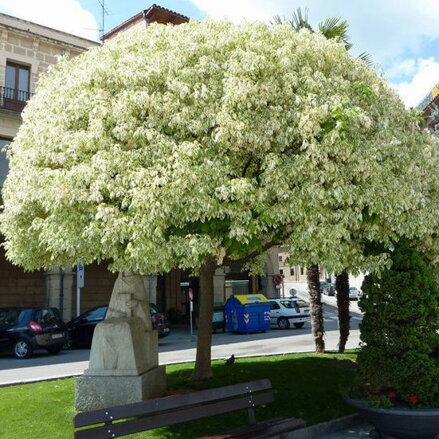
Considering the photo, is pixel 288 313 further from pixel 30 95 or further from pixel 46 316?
pixel 30 95

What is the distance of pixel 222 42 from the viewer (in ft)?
22.9

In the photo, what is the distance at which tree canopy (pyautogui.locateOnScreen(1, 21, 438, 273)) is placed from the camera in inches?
235

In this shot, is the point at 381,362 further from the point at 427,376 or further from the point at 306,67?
the point at 306,67

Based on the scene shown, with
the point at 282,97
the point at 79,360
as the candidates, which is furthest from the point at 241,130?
the point at 79,360

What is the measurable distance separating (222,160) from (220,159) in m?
0.03

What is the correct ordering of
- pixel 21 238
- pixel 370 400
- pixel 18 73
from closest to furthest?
1. pixel 370 400
2. pixel 21 238
3. pixel 18 73

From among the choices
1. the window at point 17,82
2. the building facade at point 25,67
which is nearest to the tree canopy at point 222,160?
the building facade at point 25,67

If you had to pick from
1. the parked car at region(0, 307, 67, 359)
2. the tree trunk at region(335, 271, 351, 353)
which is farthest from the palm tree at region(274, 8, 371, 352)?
the parked car at region(0, 307, 67, 359)

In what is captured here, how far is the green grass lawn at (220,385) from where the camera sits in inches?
258

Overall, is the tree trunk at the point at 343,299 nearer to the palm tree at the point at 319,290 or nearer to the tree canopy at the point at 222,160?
the palm tree at the point at 319,290

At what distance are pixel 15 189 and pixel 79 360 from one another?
30.0ft

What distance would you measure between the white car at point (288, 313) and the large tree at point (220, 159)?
19.5 meters

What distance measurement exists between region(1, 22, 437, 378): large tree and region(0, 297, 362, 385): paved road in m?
6.37

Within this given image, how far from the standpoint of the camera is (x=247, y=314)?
75.3 ft
